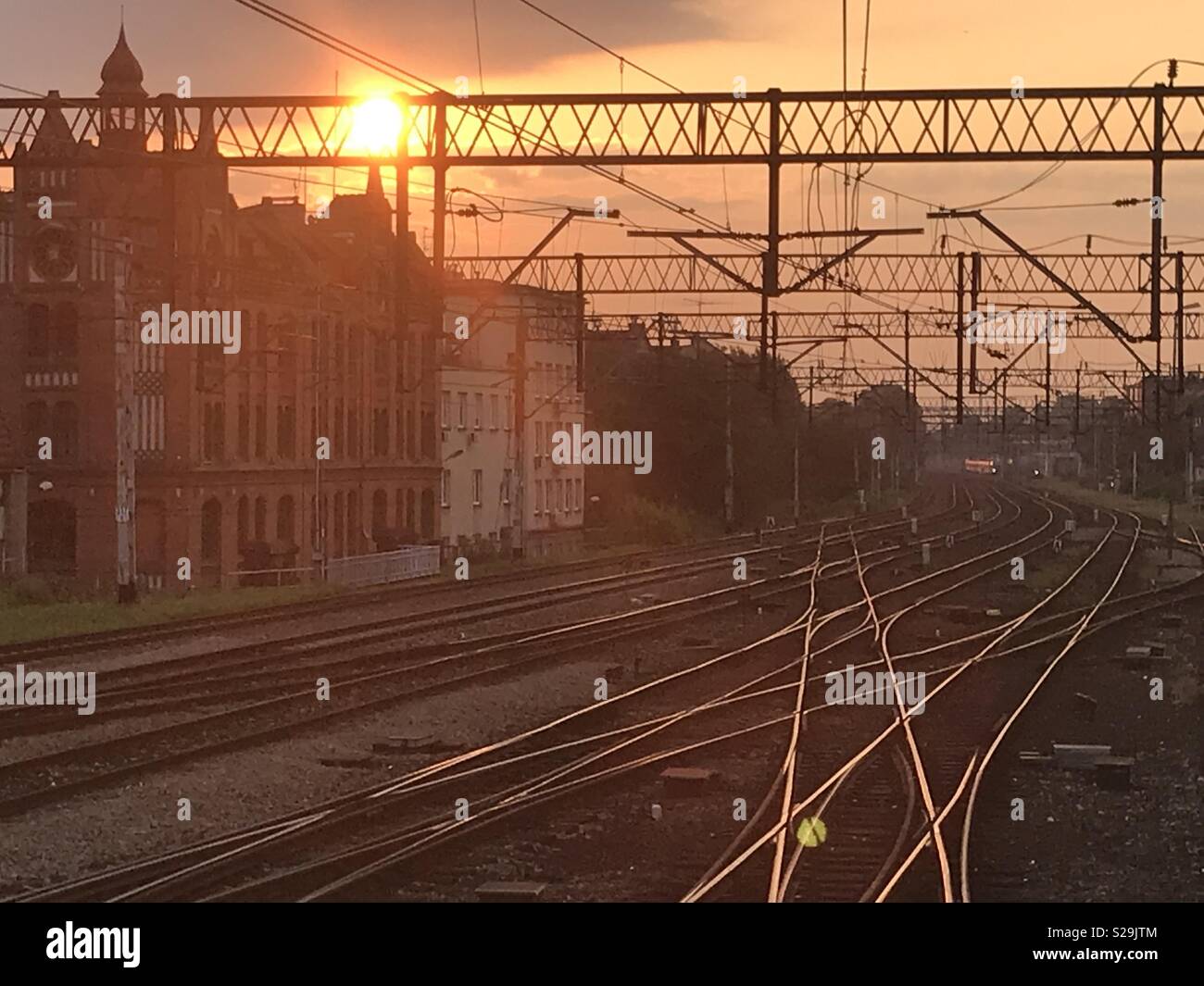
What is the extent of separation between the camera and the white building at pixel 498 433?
56.8m

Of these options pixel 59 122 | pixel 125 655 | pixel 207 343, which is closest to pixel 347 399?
pixel 207 343

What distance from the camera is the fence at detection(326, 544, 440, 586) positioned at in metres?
38.9

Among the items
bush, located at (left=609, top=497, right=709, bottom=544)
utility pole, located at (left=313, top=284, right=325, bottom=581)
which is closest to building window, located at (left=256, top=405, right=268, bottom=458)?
utility pole, located at (left=313, top=284, right=325, bottom=581)

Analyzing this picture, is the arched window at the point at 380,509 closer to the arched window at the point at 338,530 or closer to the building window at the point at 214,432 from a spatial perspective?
the arched window at the point at 338,530

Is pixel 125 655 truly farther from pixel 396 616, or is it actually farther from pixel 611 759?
pixel 611 759

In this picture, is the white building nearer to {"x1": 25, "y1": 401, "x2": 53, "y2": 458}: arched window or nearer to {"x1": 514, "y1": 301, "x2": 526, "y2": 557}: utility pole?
{"x1": 514, "y1": 301, "x2": 526, "y2": 557}: utility pole

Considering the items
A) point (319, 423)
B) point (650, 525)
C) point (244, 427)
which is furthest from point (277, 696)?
point (650, 525)

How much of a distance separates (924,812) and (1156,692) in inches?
364

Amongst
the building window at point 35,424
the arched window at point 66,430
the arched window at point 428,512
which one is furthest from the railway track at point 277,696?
the arched window at point 428,512

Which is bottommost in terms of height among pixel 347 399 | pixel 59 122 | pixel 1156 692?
pixel 1156 692

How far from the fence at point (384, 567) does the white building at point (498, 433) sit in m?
11.0

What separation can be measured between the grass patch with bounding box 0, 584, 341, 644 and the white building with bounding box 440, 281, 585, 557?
2028 centimetres

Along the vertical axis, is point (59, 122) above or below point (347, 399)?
above
